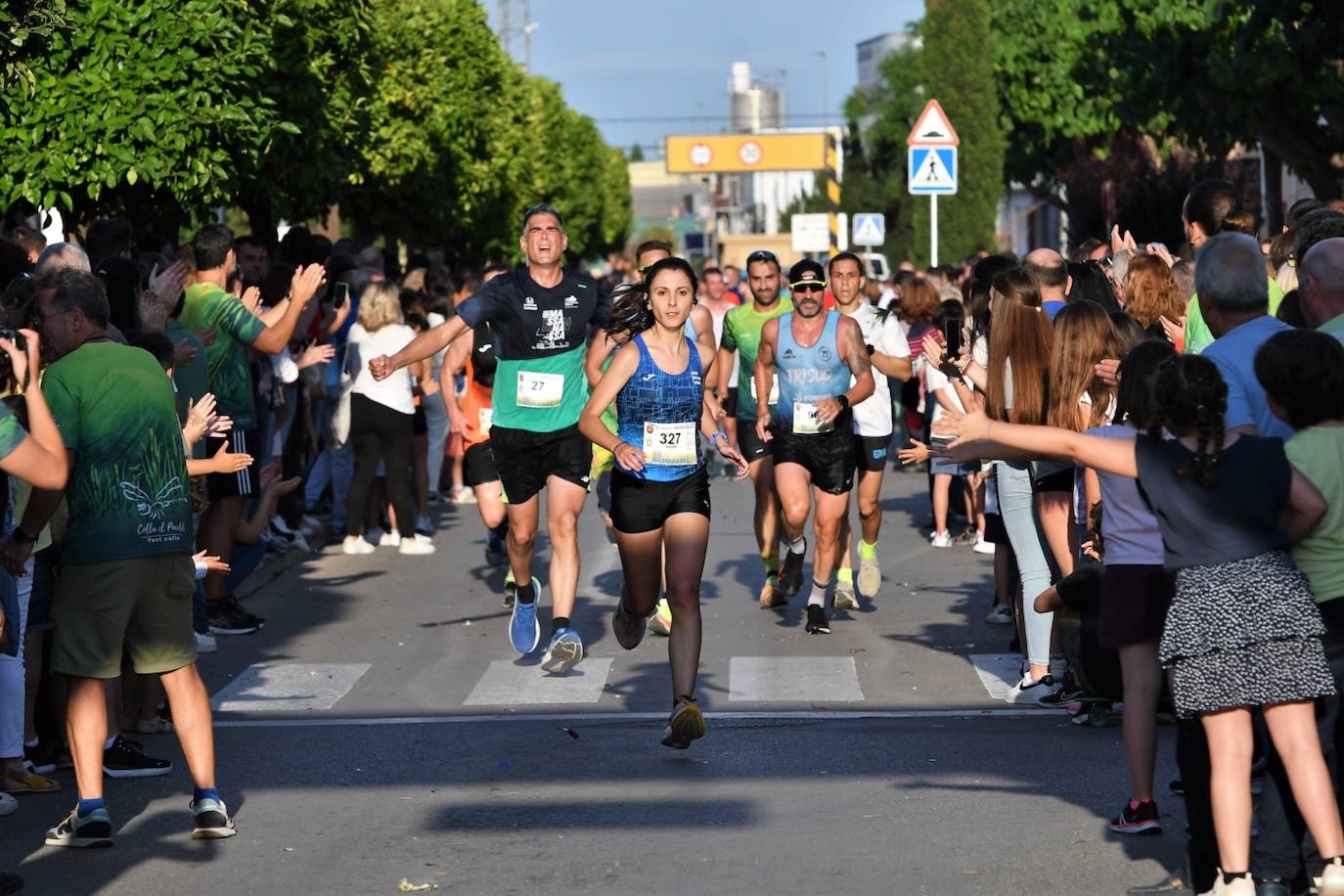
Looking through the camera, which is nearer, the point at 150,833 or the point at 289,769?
the point at 150,833

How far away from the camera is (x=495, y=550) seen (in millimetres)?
14406

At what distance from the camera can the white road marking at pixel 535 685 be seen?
32.8 ft

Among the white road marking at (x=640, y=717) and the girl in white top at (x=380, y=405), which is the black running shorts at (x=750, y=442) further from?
the white road marking at (x=640, y=717)

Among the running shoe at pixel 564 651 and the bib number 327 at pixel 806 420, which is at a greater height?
the bib number 327 at pixel 806 420

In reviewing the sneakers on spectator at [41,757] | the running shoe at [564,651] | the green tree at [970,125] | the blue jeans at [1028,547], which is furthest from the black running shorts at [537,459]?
the green tree at [970,125]

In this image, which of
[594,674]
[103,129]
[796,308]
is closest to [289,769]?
[594,674]

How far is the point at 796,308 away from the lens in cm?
1199

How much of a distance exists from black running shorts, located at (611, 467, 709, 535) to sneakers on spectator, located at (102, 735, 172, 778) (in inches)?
80.1

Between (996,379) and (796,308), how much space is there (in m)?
2.91

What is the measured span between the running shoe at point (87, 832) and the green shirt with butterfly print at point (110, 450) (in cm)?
81

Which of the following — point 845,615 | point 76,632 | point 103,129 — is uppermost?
point 103,129

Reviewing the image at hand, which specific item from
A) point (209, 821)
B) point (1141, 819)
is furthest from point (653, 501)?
point (1141, 819)

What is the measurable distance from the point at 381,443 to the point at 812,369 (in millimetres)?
4227

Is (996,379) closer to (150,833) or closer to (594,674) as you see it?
(594,674)
